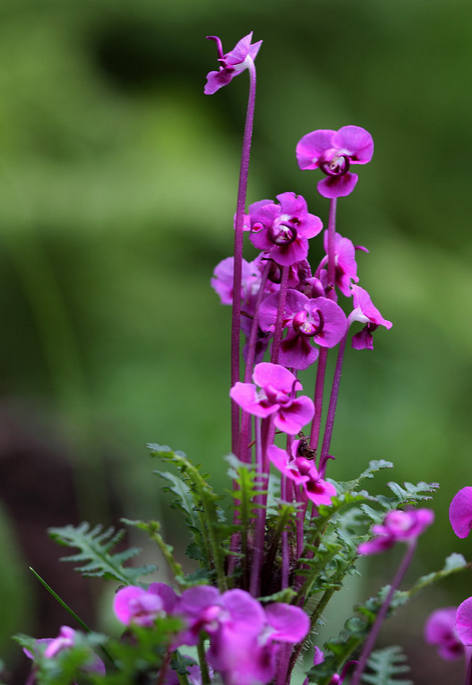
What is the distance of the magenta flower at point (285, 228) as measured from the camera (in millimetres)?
362

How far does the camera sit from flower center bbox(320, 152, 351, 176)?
37cm

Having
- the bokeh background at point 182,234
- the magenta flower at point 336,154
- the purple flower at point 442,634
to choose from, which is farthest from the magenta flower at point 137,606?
the bokeh background at point 182,234

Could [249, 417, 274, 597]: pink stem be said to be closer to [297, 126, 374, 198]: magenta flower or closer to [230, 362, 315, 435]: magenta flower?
[230, 362, 315, 435]: magenta flower

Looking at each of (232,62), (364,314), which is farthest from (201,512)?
(232,62)

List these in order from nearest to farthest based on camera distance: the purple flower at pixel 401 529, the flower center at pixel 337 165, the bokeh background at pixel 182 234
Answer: the purple flower at pixel 401 529
the flower center at pixel 337 165
the bokeh background at pixel 182 234

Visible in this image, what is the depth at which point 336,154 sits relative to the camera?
37 centimetres

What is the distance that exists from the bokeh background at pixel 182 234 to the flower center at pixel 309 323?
1.58 meters

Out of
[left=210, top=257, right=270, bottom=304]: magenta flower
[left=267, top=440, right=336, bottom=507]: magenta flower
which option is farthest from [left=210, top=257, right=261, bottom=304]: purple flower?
[left=267, top=440, right=336, bottom=507]: magenta flower

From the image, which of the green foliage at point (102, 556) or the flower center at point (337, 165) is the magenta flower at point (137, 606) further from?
the flower center at point (337, 165)

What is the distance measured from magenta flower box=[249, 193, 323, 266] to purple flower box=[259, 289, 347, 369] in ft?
0.07

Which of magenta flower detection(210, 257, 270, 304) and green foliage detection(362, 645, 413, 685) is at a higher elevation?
magenta flower detection(210, 257, 270, 304)

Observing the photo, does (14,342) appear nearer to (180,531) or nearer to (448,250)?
(180,531)

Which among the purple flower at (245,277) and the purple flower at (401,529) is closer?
the purple flower at (401,529)

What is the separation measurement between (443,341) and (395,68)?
1320 mm
